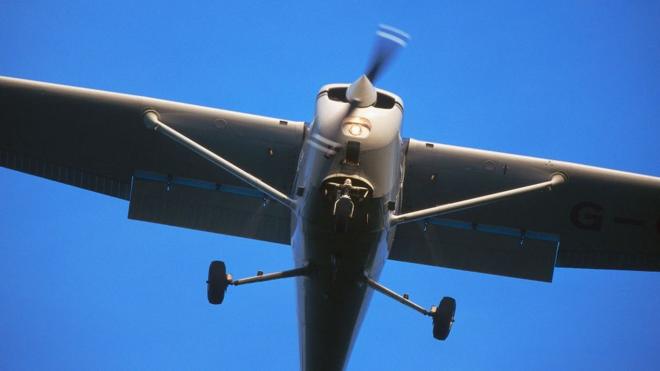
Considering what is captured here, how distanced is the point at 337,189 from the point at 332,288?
2.01 m

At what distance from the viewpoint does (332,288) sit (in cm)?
1395

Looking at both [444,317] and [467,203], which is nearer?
[467,203]

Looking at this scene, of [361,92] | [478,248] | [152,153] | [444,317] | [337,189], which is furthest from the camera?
[478,248]

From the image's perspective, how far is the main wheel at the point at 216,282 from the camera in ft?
45.5

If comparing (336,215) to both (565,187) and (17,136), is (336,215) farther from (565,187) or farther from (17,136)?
(17,136)

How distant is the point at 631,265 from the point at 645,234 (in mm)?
764

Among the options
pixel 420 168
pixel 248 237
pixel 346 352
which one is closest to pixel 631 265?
pixel 420 168

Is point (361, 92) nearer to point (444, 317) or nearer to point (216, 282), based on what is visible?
point (216, 282)

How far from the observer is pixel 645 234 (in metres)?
16.6

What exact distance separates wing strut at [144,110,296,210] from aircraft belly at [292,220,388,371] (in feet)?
1.71

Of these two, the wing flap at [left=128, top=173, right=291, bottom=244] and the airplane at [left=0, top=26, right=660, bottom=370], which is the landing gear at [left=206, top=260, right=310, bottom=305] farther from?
the wing flap at [left=128, top=173, right=291, bottom=244]

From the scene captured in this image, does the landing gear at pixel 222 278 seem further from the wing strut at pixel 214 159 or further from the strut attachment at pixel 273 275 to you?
the wing strut at pixel 214 159

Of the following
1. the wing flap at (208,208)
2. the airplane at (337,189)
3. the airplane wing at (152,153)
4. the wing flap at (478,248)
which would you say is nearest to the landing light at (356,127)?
the airplane at (337,189)

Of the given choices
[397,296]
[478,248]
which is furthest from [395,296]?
[478,248]
